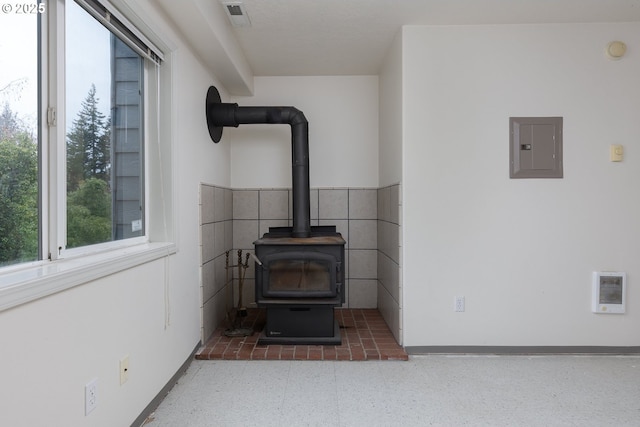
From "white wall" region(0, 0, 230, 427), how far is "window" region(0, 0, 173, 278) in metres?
0.12

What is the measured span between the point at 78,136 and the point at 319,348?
1878 mm

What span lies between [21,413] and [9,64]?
1.06m

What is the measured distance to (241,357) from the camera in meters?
2.35

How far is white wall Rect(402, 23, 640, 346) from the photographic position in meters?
2.40

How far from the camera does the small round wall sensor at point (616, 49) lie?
92.8 inches

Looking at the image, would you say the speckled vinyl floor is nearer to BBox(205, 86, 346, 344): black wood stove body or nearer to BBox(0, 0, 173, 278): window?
BBox(205, 86, 346, 344): black wood stove body

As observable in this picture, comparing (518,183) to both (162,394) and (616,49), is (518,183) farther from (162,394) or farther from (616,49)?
(162,394)

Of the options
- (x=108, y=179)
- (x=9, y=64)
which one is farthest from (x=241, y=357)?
(x=9, y=64)

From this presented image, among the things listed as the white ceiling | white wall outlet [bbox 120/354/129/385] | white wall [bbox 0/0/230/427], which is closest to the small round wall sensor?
the white ceiling

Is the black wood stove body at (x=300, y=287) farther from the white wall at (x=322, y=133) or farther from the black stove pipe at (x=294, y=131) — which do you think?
the white wall at (x=322, y=133)

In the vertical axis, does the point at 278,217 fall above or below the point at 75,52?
below

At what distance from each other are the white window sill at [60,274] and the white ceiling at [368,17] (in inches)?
63.3

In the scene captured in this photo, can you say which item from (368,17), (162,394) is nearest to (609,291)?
(368,17)

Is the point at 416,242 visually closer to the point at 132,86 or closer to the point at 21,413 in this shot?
the point at 132,86
